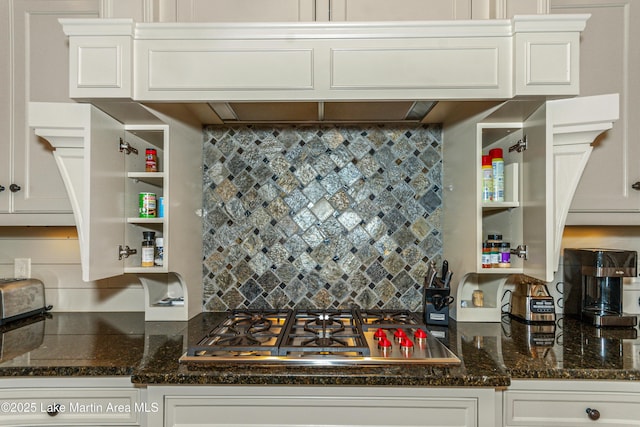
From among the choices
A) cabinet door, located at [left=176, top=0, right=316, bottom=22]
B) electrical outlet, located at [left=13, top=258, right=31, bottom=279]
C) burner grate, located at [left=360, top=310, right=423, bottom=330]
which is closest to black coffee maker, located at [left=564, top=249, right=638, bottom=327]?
burner grate, located at [left=360, top=310, right=423, bottom=330]

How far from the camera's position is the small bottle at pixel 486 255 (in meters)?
1.51

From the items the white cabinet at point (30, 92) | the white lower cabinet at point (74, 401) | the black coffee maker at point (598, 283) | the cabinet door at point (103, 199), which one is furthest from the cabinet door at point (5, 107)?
the black coffee maker at point (598, 283)

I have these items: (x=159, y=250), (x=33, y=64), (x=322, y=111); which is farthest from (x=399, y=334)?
(x=33, y=64)

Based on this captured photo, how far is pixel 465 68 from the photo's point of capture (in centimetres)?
130

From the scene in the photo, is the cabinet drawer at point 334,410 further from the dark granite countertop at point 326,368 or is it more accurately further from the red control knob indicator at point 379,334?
the red control knob indicator at point 379,334

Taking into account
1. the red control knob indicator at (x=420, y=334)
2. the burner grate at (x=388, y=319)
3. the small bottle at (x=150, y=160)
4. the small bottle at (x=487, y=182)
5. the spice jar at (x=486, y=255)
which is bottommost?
the burner grate at (x=388, y=319)

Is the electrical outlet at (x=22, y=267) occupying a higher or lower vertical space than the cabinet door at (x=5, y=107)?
lower

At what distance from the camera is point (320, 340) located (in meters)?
1.27

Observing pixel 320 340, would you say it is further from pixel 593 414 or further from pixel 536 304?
pixel 536 304

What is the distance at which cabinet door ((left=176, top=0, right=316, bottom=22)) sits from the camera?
1.46m

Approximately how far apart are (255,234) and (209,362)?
0.78 meters

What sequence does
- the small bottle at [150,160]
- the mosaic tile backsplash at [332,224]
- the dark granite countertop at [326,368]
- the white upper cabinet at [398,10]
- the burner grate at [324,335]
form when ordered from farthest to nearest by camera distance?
the mosaic tile backsplash at [332,224] → the small bottle at [150,160] → the white upper cabinet at [398,10] → the burner grate at [324,335] → the dark granite countertop at [326,368]

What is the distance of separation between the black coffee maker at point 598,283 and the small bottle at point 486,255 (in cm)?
48

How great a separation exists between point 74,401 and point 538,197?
5.77 feet
